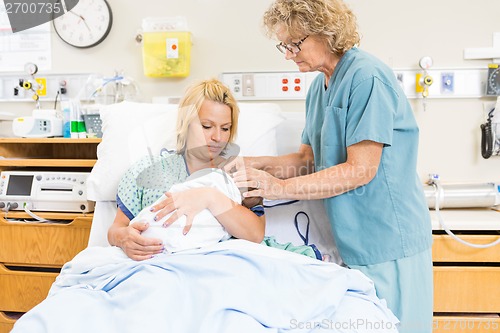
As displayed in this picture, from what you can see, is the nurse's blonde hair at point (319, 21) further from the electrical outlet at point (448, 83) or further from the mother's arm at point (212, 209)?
the electrical outlet at point (448, 83)

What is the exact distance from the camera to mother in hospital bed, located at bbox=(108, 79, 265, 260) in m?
1.21

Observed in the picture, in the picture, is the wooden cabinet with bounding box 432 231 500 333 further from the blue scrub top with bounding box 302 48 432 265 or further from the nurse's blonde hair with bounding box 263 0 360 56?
the nurse's blonde hair with bounding box 263 0 360 56

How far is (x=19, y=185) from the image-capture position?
1781mm

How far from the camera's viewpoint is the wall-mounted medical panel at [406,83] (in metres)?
2.03

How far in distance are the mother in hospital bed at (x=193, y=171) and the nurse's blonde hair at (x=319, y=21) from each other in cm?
29

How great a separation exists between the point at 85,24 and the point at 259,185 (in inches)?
61.1

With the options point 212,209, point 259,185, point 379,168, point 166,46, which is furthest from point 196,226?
point 166,46

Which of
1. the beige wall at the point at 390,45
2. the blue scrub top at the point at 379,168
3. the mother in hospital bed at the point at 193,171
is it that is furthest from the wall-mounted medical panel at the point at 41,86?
the blue scrub top at the point at 379,168

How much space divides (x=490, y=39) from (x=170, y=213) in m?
1.78

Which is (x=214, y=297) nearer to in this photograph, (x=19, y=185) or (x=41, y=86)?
(x=19, y=185)

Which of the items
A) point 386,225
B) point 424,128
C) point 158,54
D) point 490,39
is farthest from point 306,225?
point 490,39

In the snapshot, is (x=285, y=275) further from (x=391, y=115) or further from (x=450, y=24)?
(x=450, y=24)

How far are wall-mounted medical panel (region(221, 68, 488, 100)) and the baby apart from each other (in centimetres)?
96

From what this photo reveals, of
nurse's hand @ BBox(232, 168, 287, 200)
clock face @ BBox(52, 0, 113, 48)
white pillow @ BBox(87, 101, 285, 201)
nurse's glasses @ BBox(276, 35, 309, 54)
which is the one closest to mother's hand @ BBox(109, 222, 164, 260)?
nurse's hand @ BBox(232, 168, 287, 200)
